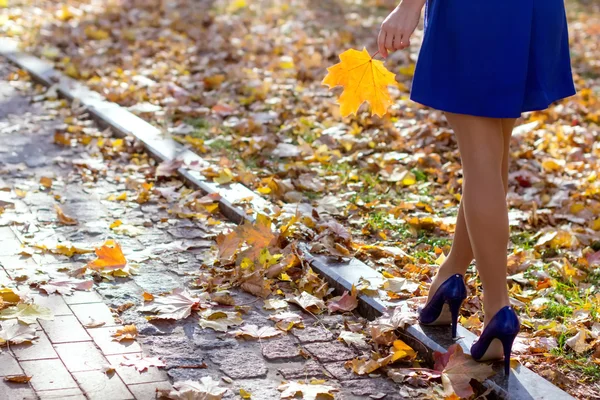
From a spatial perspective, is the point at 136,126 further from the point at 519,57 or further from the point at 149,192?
the point at 519,57

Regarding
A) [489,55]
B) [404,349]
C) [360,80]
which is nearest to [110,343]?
[404,349]

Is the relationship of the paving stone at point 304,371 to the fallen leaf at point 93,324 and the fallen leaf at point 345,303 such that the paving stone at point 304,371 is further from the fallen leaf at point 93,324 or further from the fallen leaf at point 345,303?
the fallen leaf at point 93,324

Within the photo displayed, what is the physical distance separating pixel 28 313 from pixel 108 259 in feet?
1.94

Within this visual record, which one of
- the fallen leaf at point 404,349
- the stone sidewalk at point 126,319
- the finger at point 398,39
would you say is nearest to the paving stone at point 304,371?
the stone sidewalk at point 126,319

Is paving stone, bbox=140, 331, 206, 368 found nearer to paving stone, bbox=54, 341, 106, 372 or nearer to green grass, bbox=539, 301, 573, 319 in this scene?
paving stone, bbox=54, 341, 106, 372

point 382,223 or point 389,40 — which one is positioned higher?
point 389,40

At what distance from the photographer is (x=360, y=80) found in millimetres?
3242

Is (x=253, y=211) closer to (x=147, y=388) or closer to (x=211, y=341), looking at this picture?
(x=211, y=341)

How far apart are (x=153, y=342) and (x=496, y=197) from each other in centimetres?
132

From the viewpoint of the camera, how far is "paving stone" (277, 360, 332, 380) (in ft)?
9.74

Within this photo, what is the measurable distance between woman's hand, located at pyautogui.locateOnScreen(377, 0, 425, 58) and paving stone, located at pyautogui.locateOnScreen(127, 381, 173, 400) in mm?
1315

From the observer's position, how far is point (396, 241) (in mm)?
4234

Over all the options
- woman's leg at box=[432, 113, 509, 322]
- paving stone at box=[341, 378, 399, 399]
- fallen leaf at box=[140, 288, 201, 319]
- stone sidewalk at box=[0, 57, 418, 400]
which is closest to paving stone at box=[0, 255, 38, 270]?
stone sidewalk at box=[0, 57, 418, 400]

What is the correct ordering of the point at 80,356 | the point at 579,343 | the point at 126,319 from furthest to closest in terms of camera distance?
the point at 126,319, the point at 579,343, the point at 80,356
